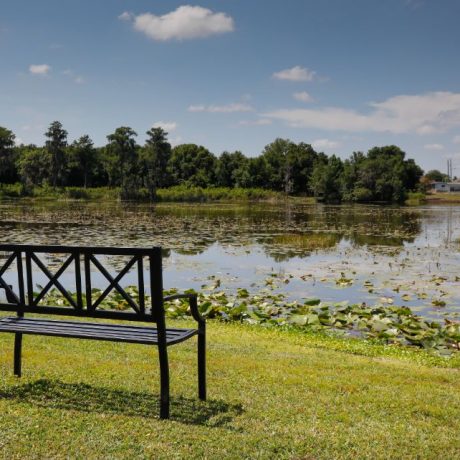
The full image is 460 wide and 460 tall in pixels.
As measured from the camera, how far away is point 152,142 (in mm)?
102688

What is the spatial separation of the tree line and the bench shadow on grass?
8808cm

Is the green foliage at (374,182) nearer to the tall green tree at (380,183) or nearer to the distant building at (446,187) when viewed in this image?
the tall green tree at (380,183)

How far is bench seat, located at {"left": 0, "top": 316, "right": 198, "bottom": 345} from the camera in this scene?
16.3 feet

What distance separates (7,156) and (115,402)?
11049 centimetres

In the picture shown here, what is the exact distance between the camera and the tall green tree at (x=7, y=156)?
104062 mm

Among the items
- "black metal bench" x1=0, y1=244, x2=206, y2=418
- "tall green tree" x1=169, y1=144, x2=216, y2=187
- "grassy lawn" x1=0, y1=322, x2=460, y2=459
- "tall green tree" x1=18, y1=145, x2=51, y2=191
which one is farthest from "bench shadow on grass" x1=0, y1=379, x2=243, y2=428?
"tall green tree" x1=169, y1=144, x2=216, y2=187

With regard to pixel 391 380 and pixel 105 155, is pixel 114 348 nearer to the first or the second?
pixel 391 380

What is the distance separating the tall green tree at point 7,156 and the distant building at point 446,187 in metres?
122

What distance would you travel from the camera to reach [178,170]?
120 metres

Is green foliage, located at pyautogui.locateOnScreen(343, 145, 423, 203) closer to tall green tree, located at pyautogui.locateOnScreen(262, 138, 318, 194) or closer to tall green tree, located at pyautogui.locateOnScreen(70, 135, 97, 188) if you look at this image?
tall green tree, located at pyautogui.locateOnScreen(262, 138, 318, 194)

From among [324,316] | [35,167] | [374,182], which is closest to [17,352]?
[324,316]

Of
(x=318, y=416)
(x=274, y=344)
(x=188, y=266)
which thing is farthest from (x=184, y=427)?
(x=188, y=266)

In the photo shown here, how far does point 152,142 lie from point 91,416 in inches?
3968

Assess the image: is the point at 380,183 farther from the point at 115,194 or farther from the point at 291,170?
the point at 115,194
